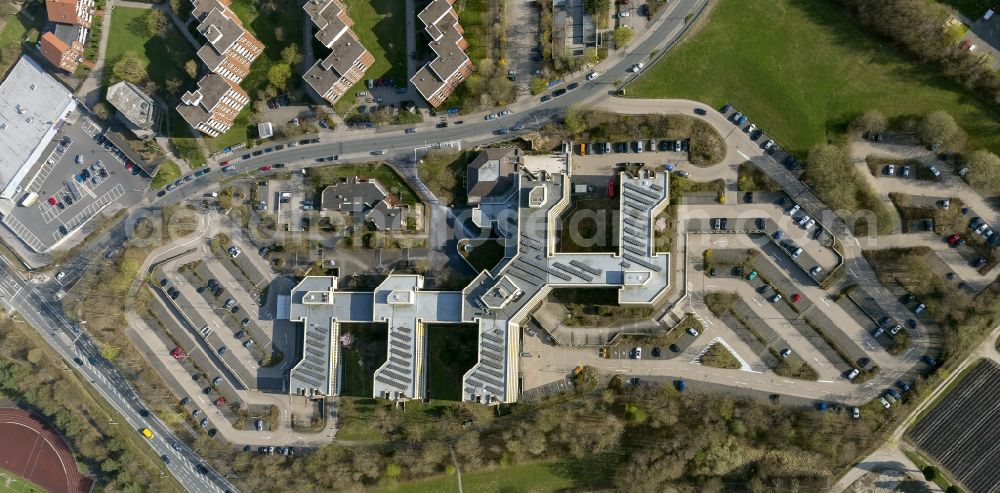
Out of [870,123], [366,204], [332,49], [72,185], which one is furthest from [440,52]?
[72,185]

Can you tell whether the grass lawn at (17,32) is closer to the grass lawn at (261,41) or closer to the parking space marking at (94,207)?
the parking space marking at (94,207)

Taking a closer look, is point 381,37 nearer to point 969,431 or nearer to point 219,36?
point 219,36

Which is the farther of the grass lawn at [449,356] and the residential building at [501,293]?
the grass lawn at [449,356]

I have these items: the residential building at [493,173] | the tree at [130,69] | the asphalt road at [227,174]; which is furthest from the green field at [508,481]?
the tree at [130,69]

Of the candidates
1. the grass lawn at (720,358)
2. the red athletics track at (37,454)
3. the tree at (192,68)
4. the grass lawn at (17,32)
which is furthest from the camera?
the grass lawn at (17,32)

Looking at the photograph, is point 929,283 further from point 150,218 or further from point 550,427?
point 150,218

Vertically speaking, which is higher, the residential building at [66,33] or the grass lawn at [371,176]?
the residential building at [66,33]

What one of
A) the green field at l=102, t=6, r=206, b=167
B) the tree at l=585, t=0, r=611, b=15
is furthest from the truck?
the tree at l=585, t=0, r=611, b=15
